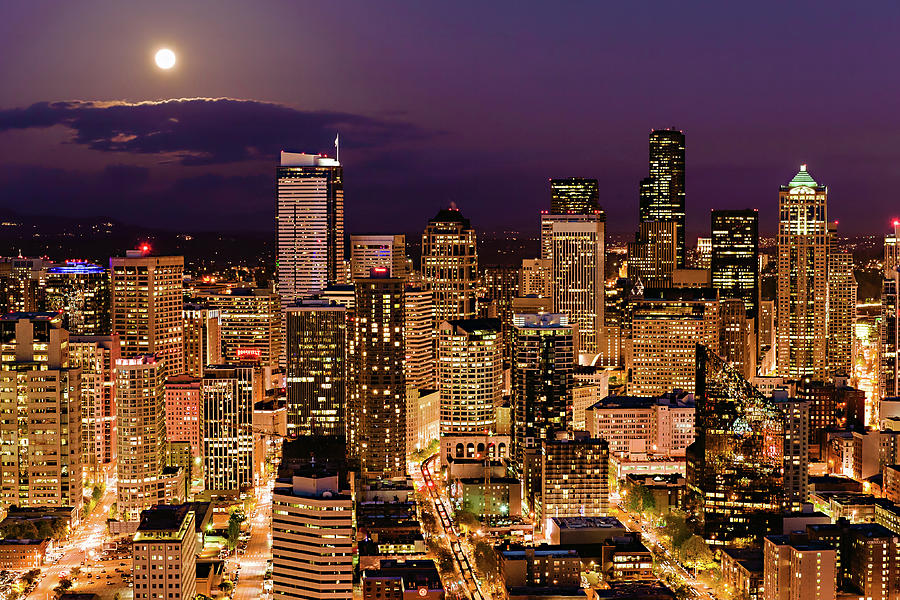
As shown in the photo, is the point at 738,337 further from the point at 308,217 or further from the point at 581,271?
the point at 308,217

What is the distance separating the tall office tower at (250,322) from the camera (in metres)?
73.6

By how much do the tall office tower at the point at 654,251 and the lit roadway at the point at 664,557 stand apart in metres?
42.3

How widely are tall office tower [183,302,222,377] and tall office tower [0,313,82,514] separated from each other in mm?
15096

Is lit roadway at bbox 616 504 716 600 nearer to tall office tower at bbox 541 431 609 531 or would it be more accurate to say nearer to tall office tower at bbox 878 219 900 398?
tall office tower at bbox 541 431 609 531

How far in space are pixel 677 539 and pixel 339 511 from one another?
13.3m

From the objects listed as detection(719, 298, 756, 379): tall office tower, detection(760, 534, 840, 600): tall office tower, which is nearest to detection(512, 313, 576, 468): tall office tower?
detection(719, 298, 756, 379): tall office tower

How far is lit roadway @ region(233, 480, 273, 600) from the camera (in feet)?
129

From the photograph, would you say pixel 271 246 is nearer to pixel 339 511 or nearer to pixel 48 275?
pixel 48 275

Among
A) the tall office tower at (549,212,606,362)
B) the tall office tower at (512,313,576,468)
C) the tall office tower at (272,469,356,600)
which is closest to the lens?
the tall office tower at (272,469,356,600)

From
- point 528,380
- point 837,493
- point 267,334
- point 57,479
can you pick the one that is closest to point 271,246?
point 267,334

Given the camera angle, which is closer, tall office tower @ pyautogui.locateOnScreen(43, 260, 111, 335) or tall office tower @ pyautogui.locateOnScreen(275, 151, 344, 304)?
tall office tower @ pyautogui.locateOnScreen(43, 260, 111, 335)

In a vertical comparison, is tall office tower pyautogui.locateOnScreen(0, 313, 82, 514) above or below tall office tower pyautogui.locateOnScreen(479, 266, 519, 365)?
below

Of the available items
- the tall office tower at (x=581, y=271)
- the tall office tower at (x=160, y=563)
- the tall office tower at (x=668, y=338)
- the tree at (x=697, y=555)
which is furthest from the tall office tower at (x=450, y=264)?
the tall office tower at (x=160, y=563)

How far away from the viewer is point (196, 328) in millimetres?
69500
